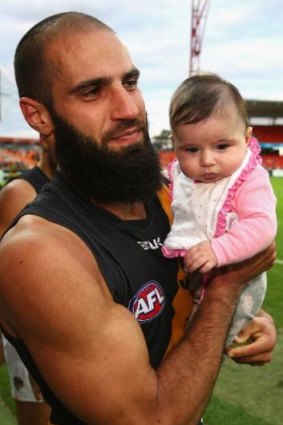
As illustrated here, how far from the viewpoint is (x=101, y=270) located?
76.6 inches

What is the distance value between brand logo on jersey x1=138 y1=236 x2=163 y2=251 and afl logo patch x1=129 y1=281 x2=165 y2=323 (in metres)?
0.16

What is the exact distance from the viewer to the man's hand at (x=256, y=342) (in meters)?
2.29

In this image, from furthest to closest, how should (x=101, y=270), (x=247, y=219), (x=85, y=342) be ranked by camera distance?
1. (x=247, y=219)
2. (x=101, y=270)
3. (x=85, y=342)

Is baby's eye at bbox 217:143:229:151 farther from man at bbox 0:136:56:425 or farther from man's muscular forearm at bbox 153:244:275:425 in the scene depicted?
man at bbox 0:136:56:425

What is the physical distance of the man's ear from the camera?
7.82 feet

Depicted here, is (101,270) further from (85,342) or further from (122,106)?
(122,106)

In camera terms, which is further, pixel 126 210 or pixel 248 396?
pixel 248 396

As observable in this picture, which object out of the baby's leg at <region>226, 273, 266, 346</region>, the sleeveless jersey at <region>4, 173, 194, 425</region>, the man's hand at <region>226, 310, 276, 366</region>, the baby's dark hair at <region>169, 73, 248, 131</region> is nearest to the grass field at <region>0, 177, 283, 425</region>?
the man's hand at <region>226, 310, 276, 366</region>

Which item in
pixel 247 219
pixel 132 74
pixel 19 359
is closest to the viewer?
pixel 247 219

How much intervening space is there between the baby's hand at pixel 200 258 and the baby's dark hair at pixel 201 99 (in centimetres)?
54

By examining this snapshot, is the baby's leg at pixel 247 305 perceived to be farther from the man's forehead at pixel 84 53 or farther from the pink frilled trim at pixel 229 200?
the man's forehead at pixel 84 53

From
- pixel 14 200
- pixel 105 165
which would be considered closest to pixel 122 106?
pixel 105 165

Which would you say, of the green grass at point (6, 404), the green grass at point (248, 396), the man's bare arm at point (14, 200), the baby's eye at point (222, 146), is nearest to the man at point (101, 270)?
the baby's eye at point (222, 146)

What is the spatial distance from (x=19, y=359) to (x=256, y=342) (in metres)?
1.80
